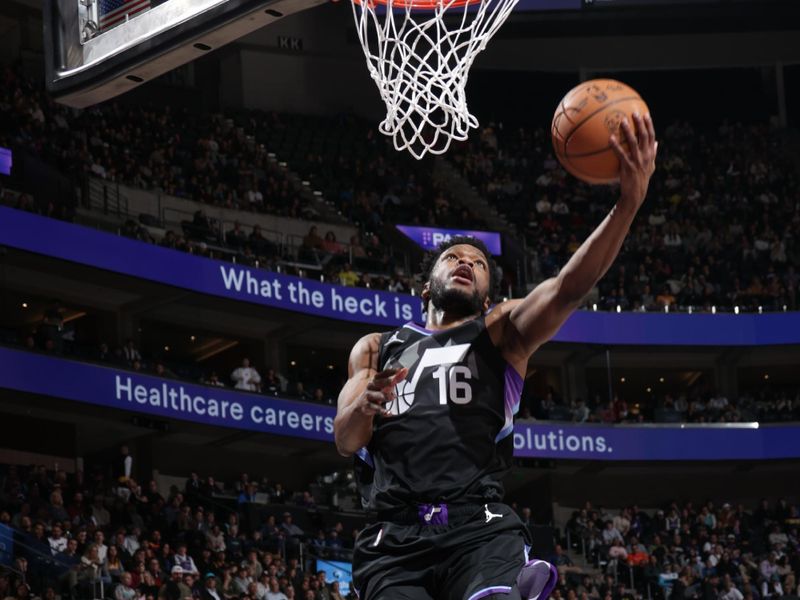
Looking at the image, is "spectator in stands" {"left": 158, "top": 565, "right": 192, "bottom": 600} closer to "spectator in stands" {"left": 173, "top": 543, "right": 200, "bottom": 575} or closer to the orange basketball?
"spectator in stands" {"left": 173, "top": 543, "right": 200, "bottom": 575}

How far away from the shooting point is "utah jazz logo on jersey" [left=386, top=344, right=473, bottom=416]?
4.69 metres

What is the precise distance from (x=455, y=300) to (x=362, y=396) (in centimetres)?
62

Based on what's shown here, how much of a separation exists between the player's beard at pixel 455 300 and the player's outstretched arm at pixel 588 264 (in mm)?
108

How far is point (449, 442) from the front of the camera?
4.62 metres

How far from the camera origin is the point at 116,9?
7223mm

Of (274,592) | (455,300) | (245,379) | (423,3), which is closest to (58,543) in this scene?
(274,592)

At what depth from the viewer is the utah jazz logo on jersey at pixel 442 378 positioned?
15.4ft

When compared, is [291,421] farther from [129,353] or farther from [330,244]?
[330,244]

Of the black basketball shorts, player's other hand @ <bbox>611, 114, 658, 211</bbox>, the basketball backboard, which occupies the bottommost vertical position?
the black basketball shorts

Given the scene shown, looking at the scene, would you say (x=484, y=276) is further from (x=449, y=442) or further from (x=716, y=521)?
(x=716, y=521)

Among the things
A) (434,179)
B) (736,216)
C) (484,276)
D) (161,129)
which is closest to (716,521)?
(736,216)

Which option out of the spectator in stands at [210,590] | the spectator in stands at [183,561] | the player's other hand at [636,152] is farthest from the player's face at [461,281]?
the spectator in stands at [183,561]

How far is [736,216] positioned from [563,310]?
27.3 meters

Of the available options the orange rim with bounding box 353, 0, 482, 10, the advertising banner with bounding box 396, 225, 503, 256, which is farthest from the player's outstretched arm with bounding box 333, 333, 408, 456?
the advertising banner with bounding box 396, 225, 503, 256
